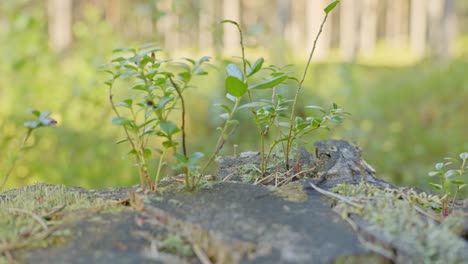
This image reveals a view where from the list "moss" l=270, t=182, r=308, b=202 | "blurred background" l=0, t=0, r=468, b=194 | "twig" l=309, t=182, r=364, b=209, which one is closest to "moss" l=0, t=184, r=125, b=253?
"moss" l=270, t=182, r=308, b=202

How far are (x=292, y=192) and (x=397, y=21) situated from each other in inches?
1512

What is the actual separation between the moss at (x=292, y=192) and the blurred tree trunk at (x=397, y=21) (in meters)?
31.1

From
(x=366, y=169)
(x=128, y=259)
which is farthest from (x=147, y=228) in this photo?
(x=366, y=169)

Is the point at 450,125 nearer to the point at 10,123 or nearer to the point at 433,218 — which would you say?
the point at 10,123

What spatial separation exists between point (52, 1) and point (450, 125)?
18.4 m

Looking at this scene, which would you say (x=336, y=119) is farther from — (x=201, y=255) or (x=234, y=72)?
(x=201, y=255)

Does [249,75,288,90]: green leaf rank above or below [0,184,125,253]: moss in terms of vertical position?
above

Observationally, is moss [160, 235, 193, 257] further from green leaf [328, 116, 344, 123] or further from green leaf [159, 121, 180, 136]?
green leaf [328, 116, 344, 123]

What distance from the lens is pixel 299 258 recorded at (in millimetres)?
1116

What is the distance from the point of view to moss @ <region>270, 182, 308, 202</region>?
145 centimetres

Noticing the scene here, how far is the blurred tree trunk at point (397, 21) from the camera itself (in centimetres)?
3462

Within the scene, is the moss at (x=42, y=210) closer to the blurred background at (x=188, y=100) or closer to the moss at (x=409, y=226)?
the moss at (x=409, y=226)

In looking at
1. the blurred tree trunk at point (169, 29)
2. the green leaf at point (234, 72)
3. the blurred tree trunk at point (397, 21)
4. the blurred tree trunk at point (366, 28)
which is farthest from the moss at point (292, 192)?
the blurred tree trunk at point (397, 21)

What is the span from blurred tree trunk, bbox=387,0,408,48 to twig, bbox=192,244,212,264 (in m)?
31.5
